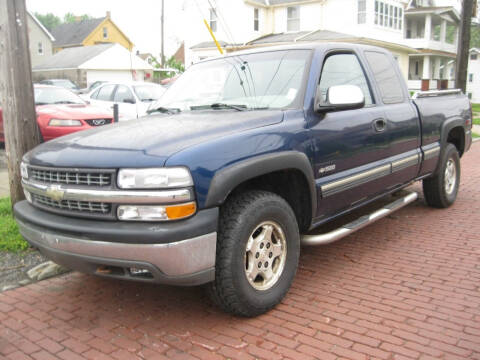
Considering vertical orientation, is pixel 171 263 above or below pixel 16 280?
above

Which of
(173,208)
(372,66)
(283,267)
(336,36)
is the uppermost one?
(336,36)

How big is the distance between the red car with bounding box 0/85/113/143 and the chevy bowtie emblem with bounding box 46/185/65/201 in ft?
19.9

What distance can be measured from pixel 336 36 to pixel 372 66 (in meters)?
25.1

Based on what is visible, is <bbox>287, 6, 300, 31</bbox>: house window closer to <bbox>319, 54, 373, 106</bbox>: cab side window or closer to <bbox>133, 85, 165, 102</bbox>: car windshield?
<bbox>133, 85, 165, 102</bbox>: car windshield

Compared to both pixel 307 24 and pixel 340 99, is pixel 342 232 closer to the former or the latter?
pixel 340 99

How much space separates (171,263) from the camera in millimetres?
2920

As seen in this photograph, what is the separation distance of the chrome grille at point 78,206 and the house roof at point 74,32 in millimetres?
57548

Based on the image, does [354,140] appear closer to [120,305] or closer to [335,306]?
[335,306]

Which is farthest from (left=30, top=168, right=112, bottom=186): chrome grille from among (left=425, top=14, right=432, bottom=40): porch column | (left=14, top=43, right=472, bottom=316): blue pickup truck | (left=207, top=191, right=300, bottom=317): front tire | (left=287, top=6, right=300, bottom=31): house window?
(left=425, top=14, right=432, bottom=40): porch column

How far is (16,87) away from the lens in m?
4.83

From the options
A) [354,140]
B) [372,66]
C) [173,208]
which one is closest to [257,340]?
[173,208]

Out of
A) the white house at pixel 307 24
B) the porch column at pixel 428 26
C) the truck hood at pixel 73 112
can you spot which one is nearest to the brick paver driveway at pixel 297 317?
the truck hood at pixel 73 112

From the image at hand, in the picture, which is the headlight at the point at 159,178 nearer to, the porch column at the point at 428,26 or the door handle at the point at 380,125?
the door handle at the point at 380,125

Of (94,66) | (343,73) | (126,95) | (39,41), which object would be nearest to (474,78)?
(94,66)
